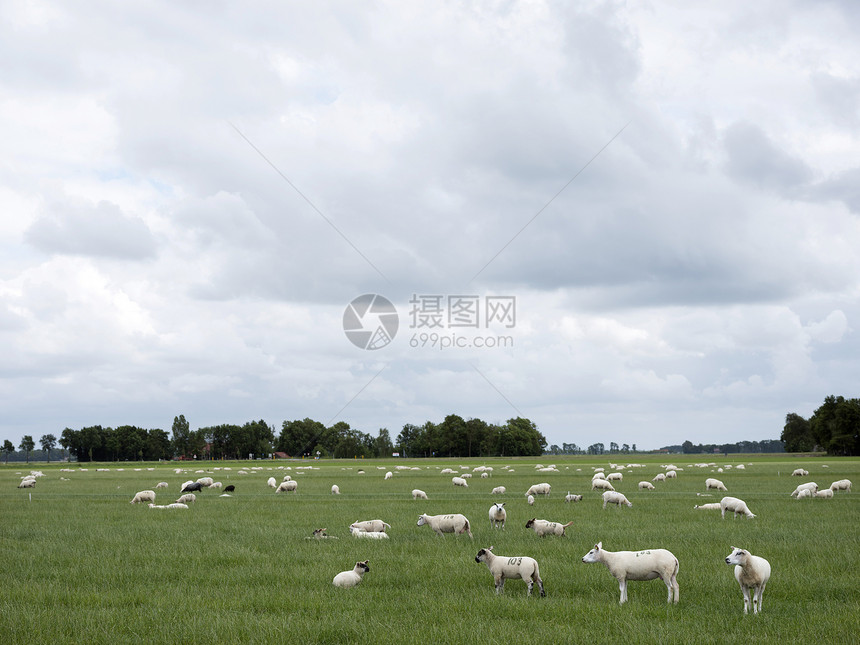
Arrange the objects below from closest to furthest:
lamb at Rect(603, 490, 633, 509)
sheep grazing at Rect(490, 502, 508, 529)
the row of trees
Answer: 1. sheep grazing at Rect(490, 502, 508, 529)
2. lamb at Rect(603, 490, 633, 509)
3. the row of trees

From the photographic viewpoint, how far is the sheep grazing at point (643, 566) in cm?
→ 1212

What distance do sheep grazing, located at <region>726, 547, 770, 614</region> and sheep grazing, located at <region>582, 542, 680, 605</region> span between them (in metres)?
1.14

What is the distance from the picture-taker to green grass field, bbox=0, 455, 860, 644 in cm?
1067

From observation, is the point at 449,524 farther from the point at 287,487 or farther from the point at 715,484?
the point at 287,487

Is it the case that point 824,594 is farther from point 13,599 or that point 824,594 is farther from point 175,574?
point 13,599

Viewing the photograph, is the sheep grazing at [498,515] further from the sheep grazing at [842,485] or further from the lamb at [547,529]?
the sheep grazing at [842,485]

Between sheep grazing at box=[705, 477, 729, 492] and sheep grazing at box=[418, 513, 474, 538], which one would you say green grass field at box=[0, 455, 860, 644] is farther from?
sheep grazing at box=[705, 477, 729, 492]

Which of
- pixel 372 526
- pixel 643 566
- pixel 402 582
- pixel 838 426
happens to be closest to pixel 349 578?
pixel 402 582

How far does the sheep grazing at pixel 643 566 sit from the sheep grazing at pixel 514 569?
1099mm

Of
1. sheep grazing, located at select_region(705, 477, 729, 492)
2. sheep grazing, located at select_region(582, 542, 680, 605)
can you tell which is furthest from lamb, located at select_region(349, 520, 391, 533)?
sheep grazing, located at select_region(705, 477, 729, 492)

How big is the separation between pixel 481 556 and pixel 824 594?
22.1ft

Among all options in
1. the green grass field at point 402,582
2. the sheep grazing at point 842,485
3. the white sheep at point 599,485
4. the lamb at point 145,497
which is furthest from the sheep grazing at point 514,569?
the sheep grazing at point 842,485

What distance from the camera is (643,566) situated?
12266 mm

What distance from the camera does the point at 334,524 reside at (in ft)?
78.1
